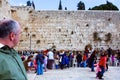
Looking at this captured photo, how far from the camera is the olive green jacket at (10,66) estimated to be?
2.50 metres

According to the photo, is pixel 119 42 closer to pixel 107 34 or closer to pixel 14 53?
pixel 107 34

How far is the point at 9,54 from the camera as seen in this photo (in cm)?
263

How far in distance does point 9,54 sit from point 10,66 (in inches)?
4.6

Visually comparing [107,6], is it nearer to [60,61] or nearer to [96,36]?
[96,36]

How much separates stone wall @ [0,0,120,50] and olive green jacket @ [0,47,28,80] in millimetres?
27617

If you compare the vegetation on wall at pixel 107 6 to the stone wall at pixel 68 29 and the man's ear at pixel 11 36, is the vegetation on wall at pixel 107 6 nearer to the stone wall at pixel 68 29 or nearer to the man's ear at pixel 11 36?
the stone wall at pixel 68 29

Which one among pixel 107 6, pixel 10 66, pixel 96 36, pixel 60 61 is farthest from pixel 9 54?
pixel 107 6

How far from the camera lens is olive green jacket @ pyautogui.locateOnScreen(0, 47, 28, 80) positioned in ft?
8.20

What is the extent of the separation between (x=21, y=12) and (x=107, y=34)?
680 cm

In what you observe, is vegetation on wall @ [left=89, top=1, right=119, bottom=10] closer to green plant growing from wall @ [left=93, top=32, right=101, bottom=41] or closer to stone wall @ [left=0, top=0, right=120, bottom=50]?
stone wall @ [left=0, top=0, right=120, bottom=50]

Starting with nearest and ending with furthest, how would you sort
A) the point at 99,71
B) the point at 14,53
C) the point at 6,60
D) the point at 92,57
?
the point at 6,60 → the point at 14,53 → the point at 99,71 → the point at 92,57

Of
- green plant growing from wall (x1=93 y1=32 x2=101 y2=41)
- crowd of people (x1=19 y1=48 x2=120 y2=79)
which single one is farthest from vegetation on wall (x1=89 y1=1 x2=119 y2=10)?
crowd of people (x1=19 y1=48 x2=120 y2=79)

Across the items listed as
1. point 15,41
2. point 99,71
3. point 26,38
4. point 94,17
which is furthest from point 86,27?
point 15,41

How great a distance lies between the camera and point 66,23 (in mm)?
30953
